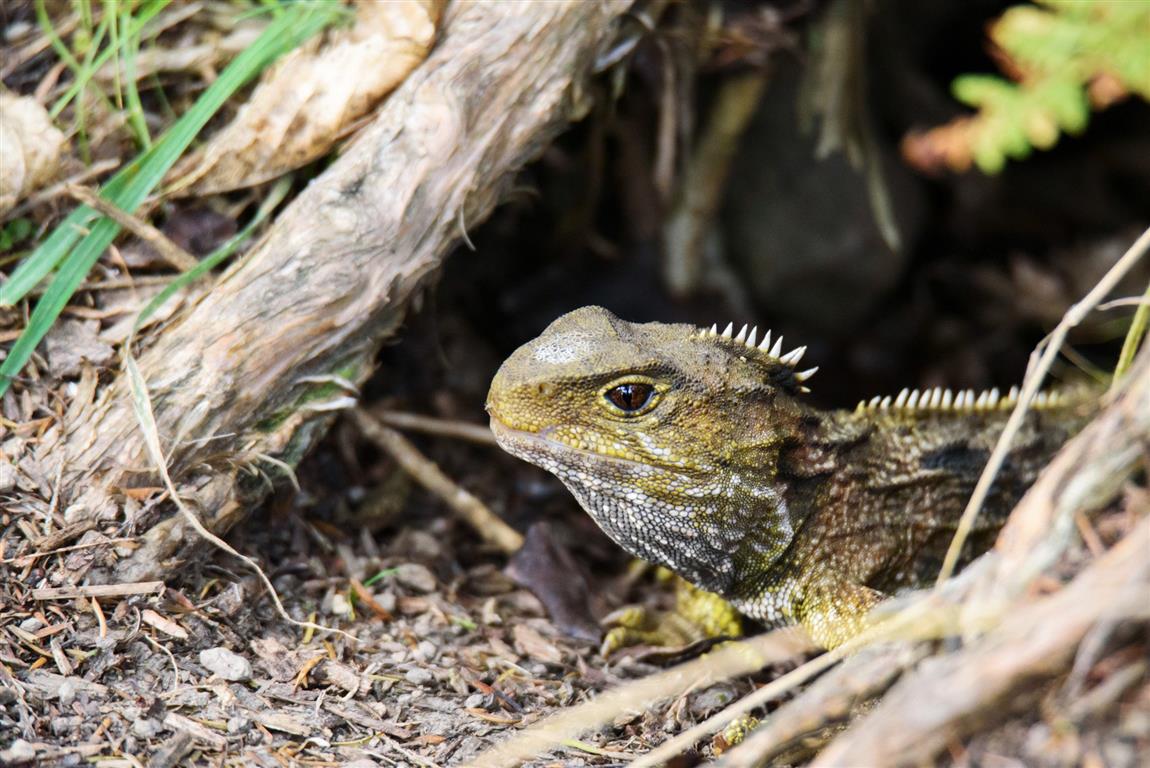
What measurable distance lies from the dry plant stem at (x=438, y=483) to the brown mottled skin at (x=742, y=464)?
1.08 metres

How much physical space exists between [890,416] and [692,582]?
1.27m

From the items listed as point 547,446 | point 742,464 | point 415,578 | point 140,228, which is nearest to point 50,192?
point 140,228

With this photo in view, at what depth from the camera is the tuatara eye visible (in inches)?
157

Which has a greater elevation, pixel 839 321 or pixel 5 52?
pixel 5 52

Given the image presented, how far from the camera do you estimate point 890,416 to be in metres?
4.86

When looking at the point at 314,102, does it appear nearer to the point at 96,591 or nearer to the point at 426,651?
the point at 96,591

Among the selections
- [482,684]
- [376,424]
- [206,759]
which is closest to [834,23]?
[376,424]

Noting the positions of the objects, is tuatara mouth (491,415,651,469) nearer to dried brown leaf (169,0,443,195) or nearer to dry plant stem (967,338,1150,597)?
dry plant stem (967,338,1150,597)

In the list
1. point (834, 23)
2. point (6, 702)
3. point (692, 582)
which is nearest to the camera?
point (6, 702)

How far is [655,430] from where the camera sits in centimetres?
403

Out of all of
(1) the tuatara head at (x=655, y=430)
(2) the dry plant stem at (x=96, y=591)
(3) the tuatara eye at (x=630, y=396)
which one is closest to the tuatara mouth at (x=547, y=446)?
(1) the tuatara head at (x=655, y=430)

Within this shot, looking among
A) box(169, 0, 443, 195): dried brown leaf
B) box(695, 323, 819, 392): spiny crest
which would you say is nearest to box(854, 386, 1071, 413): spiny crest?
box(695, 323, 819, 392): spiny crest

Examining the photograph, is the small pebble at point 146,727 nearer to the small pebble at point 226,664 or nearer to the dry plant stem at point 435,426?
the small pebble at point 226,664

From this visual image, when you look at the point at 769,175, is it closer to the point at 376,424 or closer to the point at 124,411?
the point at 376,424
